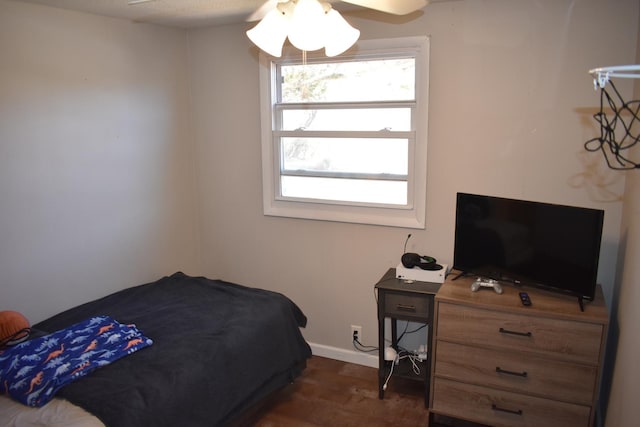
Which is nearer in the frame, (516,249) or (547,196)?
(516,249)

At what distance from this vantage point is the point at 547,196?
113 inches

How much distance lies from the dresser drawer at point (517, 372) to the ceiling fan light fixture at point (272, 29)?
5.73 feet

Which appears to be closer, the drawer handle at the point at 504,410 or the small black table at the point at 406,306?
the drawer handle at the point at 504,410

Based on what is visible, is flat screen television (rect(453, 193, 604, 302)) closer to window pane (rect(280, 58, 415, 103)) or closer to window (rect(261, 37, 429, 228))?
window (rect(261, 37, 429, 228))

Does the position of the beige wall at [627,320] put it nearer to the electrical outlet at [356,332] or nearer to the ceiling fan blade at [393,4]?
the ceiling fan blade at [393,4]

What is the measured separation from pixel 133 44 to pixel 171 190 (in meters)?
1.04

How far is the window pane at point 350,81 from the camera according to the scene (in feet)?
10.4

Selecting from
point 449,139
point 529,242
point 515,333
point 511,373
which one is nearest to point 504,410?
point 511,373

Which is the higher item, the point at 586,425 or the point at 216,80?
the point at 216,80

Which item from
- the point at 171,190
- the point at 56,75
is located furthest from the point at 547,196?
the point at 56,75

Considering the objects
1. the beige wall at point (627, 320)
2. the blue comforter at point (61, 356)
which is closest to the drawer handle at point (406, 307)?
the beige wall at point (627, 320)

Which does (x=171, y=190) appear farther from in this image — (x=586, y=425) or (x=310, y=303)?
(x=586, y=425)

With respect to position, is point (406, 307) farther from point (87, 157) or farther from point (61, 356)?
point (87, 157)

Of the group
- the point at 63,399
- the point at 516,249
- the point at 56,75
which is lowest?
the point at 63,399
